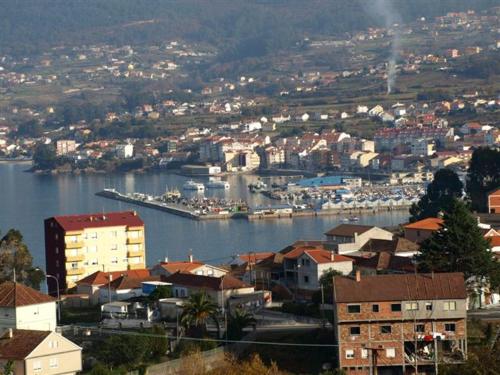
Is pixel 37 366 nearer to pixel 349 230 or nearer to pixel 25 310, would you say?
pixel 25 310

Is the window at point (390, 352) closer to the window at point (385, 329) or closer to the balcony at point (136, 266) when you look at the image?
the window at point (385, 329)

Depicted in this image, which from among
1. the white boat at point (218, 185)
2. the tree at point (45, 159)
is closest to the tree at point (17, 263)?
the white boat at point (218, 185)

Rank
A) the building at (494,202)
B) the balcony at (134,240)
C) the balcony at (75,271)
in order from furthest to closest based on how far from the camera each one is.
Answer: the building at (494,202) → the balcony at (134,240) → the balcony at (75,271)

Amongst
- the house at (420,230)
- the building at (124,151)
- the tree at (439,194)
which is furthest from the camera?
the building at (124,151)

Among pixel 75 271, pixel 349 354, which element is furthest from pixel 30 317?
pixel 75 271

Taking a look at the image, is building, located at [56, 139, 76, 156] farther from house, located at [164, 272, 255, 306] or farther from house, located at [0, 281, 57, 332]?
house, located at [0, 281, 57, 332]

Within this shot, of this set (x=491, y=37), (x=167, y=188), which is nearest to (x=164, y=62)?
(x=491, y=37)

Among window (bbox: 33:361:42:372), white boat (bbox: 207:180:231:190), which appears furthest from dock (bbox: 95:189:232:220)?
window (bbox: 33:361:42:372)
